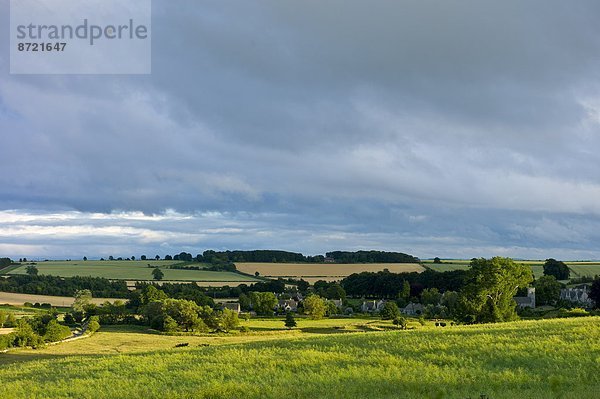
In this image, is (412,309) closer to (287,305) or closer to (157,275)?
(287,305)

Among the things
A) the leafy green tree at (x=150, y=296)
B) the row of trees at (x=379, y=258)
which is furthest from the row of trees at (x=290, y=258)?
the leafy green tree at (x=150, y=296)

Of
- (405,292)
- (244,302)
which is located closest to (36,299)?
(244,302)

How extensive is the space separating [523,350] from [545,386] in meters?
8.33

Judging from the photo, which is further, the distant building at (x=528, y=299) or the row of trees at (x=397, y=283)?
the row of trees at (x=397, y=283)

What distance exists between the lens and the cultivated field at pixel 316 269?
160m

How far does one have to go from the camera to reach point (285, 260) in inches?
7628

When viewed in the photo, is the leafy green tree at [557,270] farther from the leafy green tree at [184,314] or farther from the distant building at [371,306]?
the leafy green tree at [184,314]

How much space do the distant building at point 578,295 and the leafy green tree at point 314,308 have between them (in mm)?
55627

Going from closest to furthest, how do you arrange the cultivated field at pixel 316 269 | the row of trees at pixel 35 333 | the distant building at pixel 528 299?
the row of trees at pixel 35 333 < the distant building at pixel 528 299 < the cultivated field at pixel 316 269

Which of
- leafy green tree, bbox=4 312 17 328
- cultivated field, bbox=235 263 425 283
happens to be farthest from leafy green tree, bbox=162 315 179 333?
cultivated field, bbox=235 263 425 283

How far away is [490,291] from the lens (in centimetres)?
6388

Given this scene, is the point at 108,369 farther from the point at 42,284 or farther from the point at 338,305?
the point at 42,284

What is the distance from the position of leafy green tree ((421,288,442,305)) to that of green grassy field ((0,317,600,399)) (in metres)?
91.4

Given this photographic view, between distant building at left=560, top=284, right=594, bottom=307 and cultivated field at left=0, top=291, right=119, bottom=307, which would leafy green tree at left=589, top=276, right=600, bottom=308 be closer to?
distant building at left=560, top=284, right=594, bottom=307
